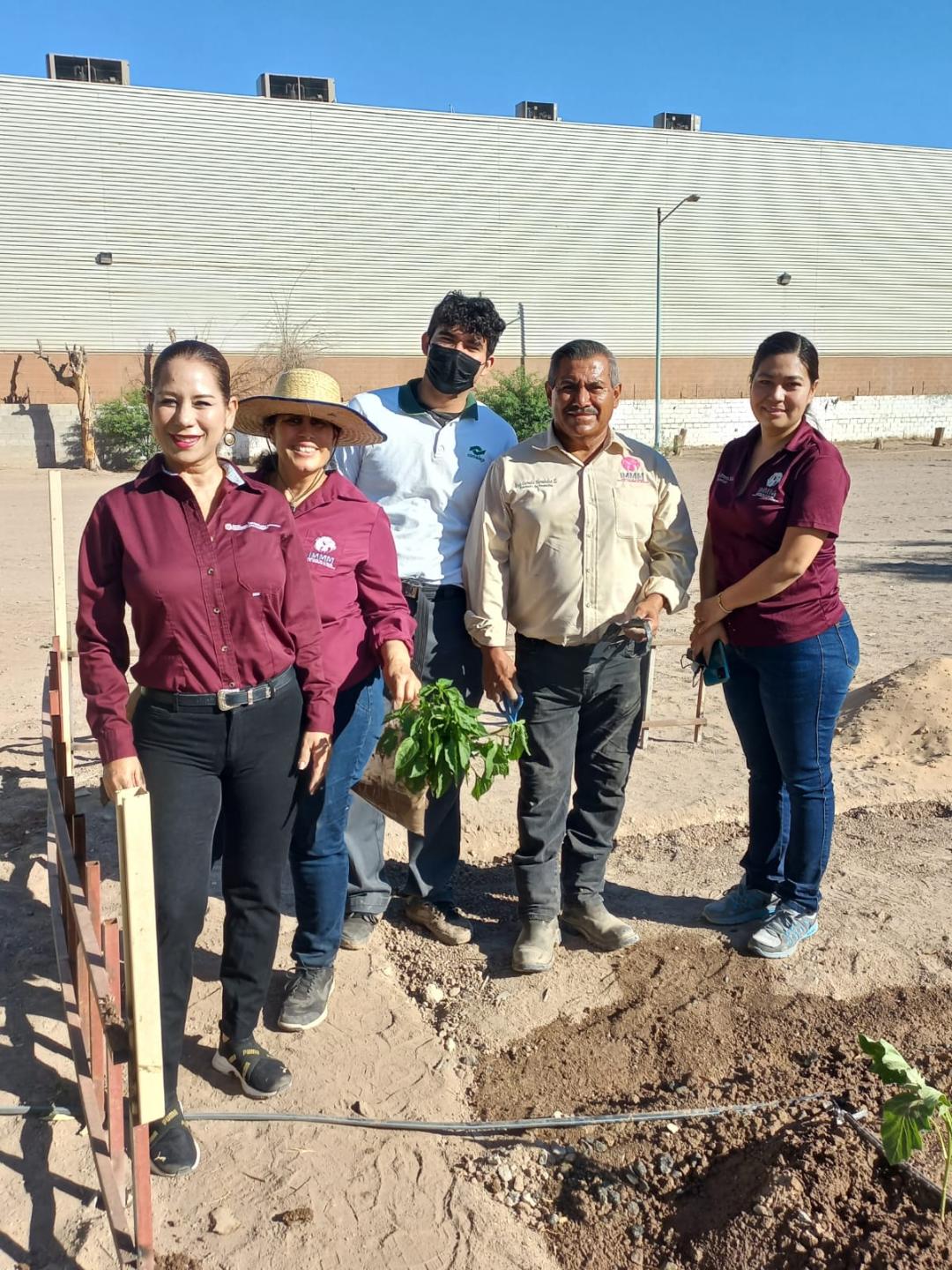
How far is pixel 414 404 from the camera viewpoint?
12.4 ft

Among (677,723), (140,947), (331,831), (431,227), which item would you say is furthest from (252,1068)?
(431,227)

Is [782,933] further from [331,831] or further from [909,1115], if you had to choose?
[331,831]

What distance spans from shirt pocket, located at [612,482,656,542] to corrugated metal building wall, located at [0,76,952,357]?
28.8 m

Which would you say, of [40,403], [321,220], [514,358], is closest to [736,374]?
[514,358]

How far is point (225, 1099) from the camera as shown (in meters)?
3.09

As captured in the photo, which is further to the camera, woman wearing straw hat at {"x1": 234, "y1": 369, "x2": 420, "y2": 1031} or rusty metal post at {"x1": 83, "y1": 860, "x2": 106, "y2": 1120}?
Result: woman wearing straw hat at {"x1": 234, "y1": 369, "x2": 420, "y2": 1031}

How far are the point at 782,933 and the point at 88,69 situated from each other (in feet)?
113

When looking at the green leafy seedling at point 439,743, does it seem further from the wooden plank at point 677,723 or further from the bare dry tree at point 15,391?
the bare dry tree at point 15,391

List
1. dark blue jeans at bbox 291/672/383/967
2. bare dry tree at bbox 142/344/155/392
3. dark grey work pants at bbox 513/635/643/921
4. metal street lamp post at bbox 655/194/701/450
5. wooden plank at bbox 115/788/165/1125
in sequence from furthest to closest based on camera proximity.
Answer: metal street lamp post at bbox 655/194/701/450 < bare dry tree at bbox 142/344/155/392 < dark grey work pants at bbox 513/635/643/921 < dark blue jeans at bbox 291/672/383/967 < wooden plank at bbox 115/788/165/1125

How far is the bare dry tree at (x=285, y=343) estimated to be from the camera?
100 ft

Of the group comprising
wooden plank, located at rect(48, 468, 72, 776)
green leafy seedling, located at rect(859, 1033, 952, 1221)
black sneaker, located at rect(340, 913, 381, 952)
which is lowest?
black sneaker, located at rect(340, 913, 381, 952)

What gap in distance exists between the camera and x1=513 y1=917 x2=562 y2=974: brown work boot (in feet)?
12.3

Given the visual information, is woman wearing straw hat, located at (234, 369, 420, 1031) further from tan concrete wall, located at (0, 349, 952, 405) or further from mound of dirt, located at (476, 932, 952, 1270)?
tan concrete wall, located at (0, 349, 952, 405)

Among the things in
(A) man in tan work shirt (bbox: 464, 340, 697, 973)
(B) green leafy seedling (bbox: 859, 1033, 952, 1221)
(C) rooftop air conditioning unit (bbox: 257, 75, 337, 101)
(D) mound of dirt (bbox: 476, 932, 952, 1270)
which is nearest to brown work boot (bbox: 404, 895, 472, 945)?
(A) man in tan work shirt (bbox: 464, 340, 697, 973)
